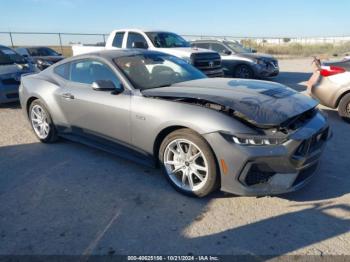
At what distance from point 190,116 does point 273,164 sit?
0.97m

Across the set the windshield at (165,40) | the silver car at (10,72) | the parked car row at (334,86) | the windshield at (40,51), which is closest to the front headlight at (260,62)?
the windshield at (165,40)

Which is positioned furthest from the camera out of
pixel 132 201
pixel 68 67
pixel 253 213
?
pixel 68 67

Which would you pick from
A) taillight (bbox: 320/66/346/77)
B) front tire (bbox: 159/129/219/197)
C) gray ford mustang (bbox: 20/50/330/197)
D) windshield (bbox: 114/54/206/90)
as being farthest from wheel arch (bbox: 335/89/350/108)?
front tire (bbox: 159/129/219/197)

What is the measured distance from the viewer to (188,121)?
355 centimetres

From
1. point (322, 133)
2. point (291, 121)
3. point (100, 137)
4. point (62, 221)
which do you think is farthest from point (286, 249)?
point (100, 137)

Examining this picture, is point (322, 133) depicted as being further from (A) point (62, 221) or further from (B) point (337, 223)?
(A) point (62, 221)

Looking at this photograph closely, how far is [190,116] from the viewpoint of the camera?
3557 millimetres

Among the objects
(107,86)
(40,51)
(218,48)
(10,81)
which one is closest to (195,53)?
(218,48)

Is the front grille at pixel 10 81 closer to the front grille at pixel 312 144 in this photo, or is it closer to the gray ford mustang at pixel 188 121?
the gray ford mustang at pixel 188 121

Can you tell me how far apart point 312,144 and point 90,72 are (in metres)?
3.15

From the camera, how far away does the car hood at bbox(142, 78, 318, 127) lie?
11.2 feet

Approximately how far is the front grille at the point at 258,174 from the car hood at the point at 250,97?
0.41m

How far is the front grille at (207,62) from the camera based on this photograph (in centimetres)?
1027

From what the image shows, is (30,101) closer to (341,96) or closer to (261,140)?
(261,140)
